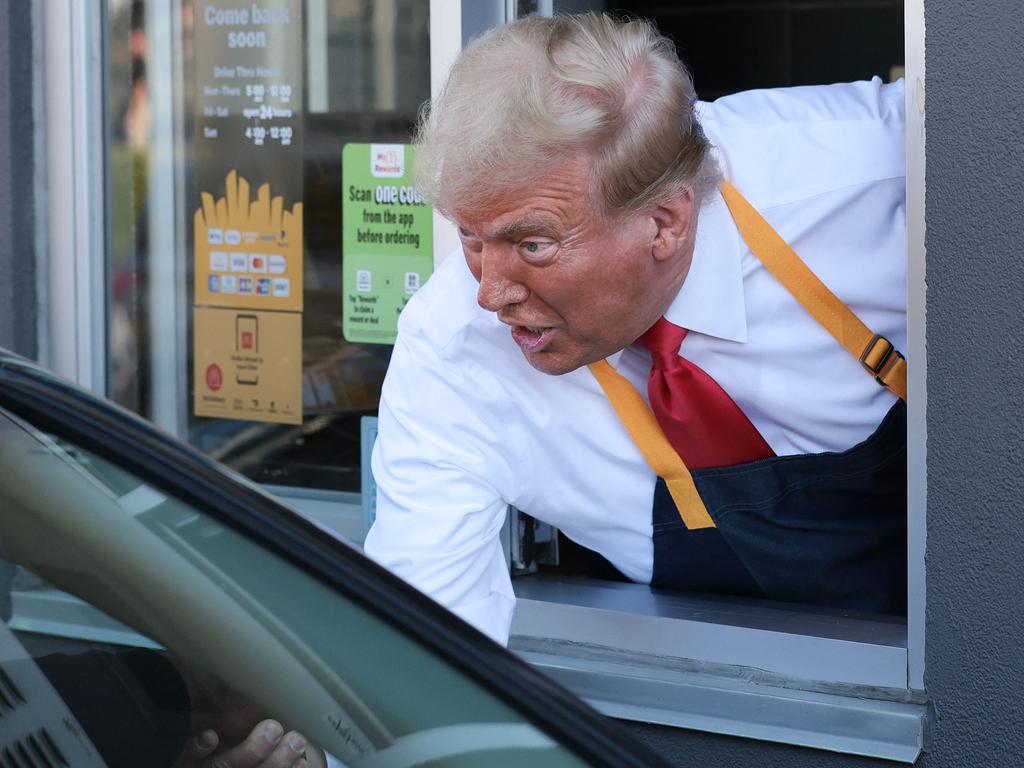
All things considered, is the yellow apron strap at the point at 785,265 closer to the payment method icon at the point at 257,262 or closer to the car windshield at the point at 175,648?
the car windshield at the point at 175,648

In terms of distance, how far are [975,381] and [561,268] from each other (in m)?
0.75

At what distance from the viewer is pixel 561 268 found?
2.16m

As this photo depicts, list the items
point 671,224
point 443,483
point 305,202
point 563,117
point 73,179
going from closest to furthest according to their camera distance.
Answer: point 563,117 < point 671,224 < point 443,483 < point 305,202 < point 73,179

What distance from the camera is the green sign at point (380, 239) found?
3375 millimetres

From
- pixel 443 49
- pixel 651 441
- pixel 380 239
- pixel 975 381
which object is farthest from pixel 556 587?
pixel 443 49

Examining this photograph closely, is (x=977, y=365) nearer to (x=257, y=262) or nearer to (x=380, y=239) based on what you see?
(x=380, y=239)

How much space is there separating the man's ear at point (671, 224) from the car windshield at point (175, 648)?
105 cm

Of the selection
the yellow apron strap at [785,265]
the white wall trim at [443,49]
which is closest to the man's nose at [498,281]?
the yellow apron strap at [785,265]

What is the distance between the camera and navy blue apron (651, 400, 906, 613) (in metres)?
2.54

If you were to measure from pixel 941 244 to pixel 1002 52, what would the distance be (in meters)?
0.32

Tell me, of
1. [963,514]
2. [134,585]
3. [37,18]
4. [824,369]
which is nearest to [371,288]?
[37,18]

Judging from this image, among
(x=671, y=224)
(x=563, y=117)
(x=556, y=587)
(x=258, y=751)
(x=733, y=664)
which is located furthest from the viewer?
(x=556, y=587)

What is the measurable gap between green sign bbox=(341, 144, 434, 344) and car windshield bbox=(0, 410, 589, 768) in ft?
6.65

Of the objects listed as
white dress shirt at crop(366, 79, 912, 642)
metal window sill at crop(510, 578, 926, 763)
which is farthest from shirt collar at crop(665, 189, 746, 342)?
metal window sill at crop(510, 578, 926, 763)
